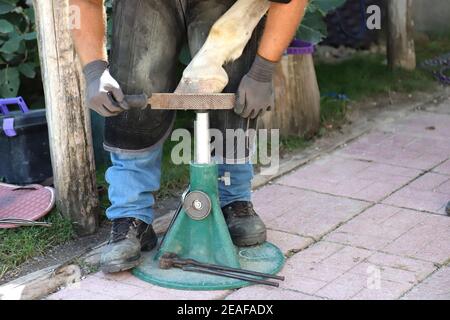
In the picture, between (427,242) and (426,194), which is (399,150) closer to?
(426,194)

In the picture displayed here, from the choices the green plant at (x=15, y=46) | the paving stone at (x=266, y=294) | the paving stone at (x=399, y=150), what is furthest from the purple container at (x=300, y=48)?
the paving stone at (x=266, y=294)

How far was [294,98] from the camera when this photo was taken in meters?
5.23

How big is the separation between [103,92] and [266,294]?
0.99 meters

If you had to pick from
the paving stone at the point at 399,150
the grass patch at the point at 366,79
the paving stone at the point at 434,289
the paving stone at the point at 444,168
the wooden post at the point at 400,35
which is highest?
the wooden post at the point at 400,35

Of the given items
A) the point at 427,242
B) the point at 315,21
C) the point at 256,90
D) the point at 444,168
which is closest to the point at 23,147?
the point at 256,90

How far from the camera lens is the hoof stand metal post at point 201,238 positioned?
3412 mm

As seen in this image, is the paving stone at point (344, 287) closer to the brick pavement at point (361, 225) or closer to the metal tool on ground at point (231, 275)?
the brick pavement at point (361, 225)

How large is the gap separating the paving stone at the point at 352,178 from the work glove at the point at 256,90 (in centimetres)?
123

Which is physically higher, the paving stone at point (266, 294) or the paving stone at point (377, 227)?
the paving stone at point (377, 227)

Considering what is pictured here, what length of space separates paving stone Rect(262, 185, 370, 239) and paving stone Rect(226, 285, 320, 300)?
1.93 feet
